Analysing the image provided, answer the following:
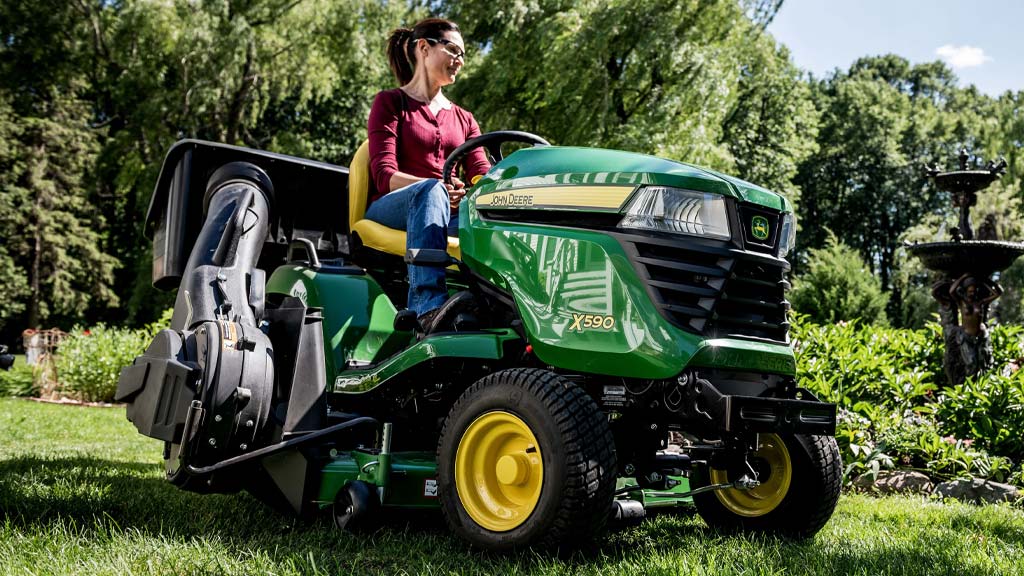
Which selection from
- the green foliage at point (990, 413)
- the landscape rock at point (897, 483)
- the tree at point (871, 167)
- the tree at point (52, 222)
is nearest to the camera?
the landscape rock at point (897, 483)

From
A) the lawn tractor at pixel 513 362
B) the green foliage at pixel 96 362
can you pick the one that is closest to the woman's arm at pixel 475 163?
the lawn tractor at pixel 513 362

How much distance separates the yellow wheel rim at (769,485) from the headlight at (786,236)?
0.76 meters

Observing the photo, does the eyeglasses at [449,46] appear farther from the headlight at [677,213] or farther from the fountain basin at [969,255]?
the fountain basin at [969,255]

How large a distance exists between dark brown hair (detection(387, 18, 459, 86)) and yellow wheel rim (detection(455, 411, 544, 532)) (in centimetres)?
193

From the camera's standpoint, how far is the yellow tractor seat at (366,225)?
373cm

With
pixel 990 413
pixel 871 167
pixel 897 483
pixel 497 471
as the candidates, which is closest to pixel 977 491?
pixel 897 483

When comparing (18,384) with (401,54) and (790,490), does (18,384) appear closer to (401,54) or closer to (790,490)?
(401,54)

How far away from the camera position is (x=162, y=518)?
11.3 ft

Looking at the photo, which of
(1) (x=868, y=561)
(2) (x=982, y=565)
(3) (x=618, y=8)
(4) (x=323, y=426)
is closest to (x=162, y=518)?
(4) (x=323, y=426)

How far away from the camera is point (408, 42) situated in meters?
4.16

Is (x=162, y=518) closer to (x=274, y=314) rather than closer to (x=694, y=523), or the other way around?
(x=274, y=314)

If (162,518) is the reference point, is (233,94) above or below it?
above

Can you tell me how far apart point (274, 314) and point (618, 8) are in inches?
477

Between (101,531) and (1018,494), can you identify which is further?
(1018,494)
